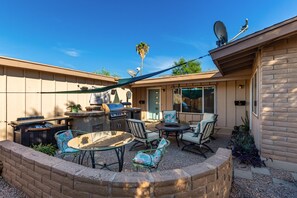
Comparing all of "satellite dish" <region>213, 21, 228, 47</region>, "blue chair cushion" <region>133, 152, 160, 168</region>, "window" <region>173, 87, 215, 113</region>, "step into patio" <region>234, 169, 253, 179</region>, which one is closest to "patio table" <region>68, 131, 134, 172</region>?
"blue chair cushion" <region>133, 152, 160, 168</region>

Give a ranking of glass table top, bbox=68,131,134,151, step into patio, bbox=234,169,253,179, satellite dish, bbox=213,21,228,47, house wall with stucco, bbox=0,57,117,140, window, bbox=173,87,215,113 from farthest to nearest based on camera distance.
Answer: window, bbox=173,87,215,113 → satellite dish, bbox=213,21,228,47 → house wall with stucco, bbox=0,57,117,140 → step into patio, bbox=234,169,253,179 → glass table top, bbox=68,131,134,151

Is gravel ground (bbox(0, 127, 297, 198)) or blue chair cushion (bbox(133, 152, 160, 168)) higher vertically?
blue chair cushion (bbox(133, 152, 160, 168))

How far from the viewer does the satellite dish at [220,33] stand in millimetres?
4570

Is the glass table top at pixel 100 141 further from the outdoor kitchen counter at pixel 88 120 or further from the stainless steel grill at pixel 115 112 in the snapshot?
the stainless steel grill at pixel 115 112

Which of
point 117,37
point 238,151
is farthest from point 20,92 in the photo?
point 117,37

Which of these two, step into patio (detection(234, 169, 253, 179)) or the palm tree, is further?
the palm tree

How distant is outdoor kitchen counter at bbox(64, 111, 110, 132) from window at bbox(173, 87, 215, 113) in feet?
15.0

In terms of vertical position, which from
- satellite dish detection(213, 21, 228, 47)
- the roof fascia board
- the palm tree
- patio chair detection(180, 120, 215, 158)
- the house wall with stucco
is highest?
the palm tree

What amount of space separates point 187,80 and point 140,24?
392 inches

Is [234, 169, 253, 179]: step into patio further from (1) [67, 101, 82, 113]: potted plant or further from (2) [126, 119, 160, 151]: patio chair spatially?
(1) [67, 101, 82, 113]: potted plant

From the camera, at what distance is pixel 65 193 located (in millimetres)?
1805

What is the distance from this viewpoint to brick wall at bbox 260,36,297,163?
3230mm

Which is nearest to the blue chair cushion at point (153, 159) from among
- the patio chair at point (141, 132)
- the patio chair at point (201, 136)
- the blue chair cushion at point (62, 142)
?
the patio chair at point (141, 132)

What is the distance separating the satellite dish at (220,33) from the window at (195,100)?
352 cm
